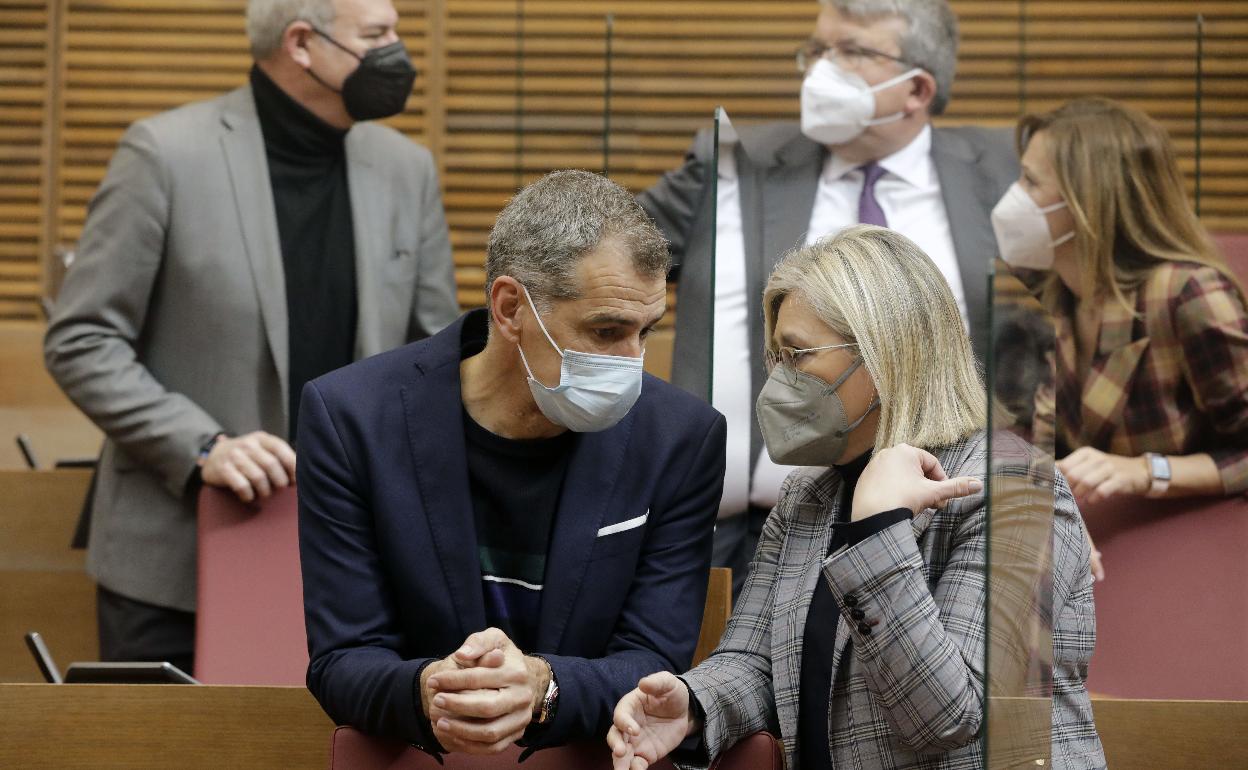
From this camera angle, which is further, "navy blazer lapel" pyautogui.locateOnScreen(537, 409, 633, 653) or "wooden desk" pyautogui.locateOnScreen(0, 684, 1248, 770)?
"wooden desk" pyautogui.locateOnScreen(0, 684, 1248, 770)

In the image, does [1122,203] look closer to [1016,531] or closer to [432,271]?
[432,271]

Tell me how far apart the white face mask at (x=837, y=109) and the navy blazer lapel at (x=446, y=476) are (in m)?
1.33

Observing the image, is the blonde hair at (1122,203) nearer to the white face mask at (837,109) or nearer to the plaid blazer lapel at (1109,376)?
the plaid blazer lapel at (1109,376)

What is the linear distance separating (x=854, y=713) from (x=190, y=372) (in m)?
1.67

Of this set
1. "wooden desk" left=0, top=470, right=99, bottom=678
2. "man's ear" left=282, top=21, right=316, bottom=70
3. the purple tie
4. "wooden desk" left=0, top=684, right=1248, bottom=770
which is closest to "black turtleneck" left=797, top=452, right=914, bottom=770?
"wooden desk" left=0, top=684, right=1248, bottom=770

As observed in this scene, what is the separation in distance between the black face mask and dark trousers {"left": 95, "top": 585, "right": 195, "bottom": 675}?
3.60 feet

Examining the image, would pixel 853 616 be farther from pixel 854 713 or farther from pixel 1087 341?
pixel 1087 341

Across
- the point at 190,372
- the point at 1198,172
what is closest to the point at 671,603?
the point at 190,372

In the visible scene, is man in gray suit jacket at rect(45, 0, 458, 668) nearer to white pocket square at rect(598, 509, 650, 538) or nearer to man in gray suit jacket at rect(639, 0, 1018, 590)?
man in gray suit jacket at rect(639, 0, 1018, 590)

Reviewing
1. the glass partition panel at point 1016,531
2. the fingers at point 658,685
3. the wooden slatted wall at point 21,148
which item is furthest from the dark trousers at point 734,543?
the wooden slatted wall at point 21,148

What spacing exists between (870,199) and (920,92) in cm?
32

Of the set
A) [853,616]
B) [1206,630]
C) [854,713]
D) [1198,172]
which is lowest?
[1206,630]

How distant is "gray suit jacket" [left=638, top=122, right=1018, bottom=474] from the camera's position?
2854mm

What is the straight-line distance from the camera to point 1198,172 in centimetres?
365
